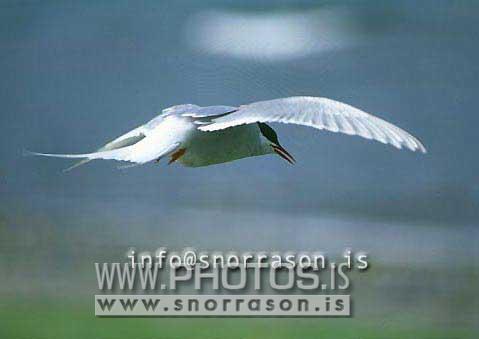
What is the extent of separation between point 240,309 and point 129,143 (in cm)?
68

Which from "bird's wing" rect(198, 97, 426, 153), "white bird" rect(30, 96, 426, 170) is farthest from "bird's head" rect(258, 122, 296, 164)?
"bird's wing" rect(198, 97, 426, 153)

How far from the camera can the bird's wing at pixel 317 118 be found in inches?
42.5

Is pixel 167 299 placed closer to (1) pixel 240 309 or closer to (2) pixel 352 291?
(1) pixel 240 309

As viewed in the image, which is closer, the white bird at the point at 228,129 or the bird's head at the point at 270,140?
the white bird at the point at 228,129

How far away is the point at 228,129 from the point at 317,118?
0.26 metres

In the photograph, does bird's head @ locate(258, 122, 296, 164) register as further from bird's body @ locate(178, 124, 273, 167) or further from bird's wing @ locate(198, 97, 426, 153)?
bird's wing @ locate(198, 97, 426, 153)

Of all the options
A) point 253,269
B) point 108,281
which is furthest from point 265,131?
point 108,281

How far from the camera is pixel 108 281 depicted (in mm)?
2047

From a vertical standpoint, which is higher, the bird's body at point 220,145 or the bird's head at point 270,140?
the bird's head at point 270,140

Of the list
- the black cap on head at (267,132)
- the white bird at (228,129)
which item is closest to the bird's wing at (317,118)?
the white bird at (228,129)

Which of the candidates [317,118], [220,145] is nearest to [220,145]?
[220,145]

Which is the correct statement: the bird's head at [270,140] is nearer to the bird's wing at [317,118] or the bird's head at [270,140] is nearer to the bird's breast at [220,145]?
the bird's breast at [220,145]

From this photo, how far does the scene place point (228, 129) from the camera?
1375mm

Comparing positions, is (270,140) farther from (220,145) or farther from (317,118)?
(317,118)
